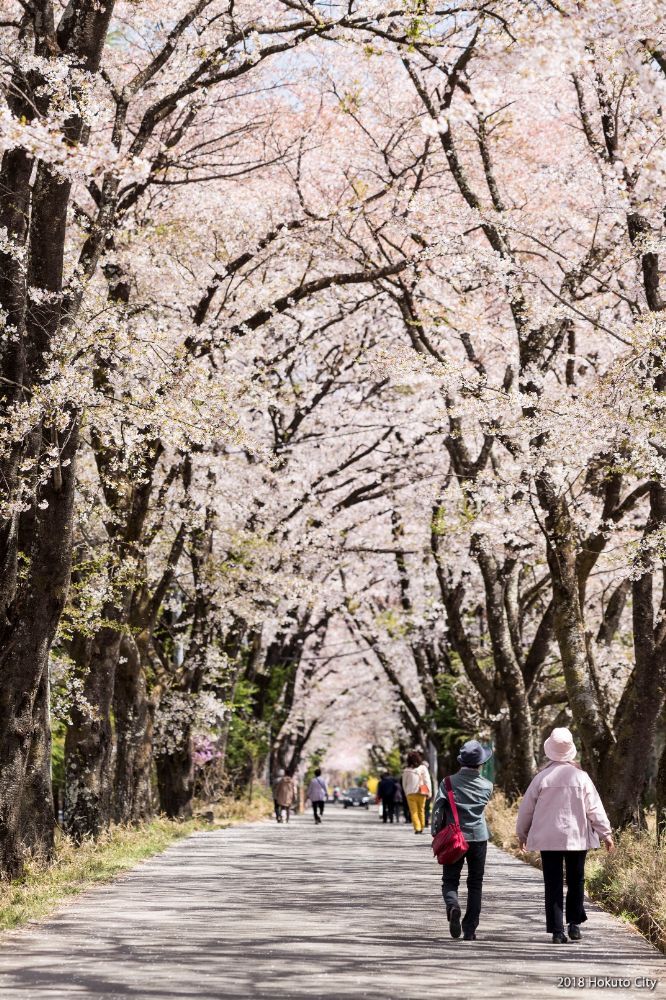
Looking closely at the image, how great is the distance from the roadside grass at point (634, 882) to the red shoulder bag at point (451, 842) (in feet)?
4.91

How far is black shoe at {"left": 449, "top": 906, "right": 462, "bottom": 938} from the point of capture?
8797mm

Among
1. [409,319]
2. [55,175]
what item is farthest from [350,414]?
[55,175]

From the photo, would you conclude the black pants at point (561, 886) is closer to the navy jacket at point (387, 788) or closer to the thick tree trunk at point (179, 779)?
the thick tree trunk at point (179, 779)

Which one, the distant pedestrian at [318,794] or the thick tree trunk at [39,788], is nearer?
the thick tree trunk at [39,788]

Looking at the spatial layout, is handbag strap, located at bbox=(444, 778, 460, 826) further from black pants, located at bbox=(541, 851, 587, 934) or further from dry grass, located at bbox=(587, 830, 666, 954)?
dry grass, located at bbox=(587, 830, 666, 954)

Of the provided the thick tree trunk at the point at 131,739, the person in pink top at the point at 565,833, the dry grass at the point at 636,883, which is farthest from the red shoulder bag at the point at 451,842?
the thick tree trunk at the point at 131,739

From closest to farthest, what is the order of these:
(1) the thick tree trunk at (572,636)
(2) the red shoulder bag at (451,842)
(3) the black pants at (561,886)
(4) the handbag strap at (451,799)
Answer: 1. (3) the black pants at (561,886)
2. (2) the red shoulder bag at (451,842)
3. (4) the handbag strap at (451,799)
4. (1) the thick tree trunk at (572,636)

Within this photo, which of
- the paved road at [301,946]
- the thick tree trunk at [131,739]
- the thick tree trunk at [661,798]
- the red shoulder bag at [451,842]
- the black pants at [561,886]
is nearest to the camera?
the paved road at [301,946]

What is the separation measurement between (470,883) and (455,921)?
0.29 metres

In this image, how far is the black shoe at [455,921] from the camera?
28.9 ft

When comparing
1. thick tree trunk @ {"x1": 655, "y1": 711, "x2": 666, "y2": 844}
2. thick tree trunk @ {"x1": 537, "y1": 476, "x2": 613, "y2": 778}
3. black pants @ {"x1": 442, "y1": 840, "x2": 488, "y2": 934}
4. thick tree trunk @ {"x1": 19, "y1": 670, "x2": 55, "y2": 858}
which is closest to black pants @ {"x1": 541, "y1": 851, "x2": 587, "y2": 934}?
black pants @ {"x1": 442, "y1": 840, "x2": 488, "y2": 934}

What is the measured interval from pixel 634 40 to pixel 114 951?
26.9 feet

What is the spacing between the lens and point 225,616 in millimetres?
25938

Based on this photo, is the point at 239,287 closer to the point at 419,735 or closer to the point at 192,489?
the point at 192,489
